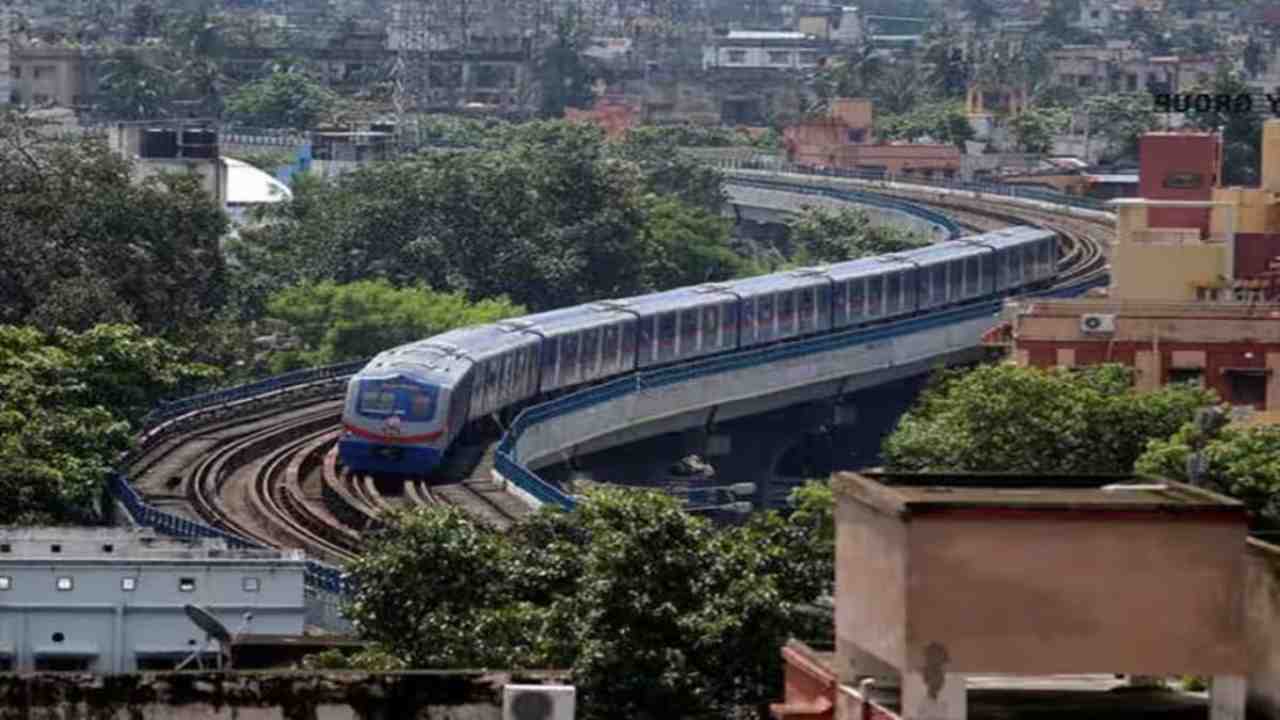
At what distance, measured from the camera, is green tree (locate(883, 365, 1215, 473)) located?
166 feet

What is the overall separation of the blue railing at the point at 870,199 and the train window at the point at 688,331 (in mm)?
27085

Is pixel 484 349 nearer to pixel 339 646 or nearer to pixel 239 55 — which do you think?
pixel 339 646

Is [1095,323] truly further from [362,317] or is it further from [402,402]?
[362,317]

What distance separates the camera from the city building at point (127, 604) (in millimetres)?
39031

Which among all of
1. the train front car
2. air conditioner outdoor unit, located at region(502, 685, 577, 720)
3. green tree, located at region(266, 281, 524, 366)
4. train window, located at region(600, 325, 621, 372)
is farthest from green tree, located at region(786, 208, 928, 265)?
air conditioner outdoor unit, located at region(502, 685, 577, 720)

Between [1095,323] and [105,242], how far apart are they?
73.6 feet

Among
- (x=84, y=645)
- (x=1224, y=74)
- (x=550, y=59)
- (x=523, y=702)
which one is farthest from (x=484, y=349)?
(x=550, y=59)

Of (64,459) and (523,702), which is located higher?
(523,702)

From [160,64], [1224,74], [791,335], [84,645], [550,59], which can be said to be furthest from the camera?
[550,59]

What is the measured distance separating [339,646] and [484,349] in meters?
28.4

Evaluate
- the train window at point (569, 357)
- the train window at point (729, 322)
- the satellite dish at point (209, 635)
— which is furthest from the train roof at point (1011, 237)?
the satellite dish at point (209, 635)

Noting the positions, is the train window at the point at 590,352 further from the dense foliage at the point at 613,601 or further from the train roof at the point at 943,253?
the dense foliage at the point at 613,601

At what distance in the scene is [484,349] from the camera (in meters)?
62.1

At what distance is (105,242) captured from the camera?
75.2m
